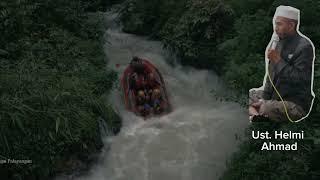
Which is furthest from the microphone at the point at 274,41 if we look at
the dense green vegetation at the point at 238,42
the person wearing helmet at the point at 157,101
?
the person wearing helmet at the point at 157,101

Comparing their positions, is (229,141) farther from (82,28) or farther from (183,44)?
(82,28)

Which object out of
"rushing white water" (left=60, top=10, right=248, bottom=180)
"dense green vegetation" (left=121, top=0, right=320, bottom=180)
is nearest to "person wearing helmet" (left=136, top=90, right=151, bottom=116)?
"rushing white water" (left=60, top=10, right=248, bottom=180)

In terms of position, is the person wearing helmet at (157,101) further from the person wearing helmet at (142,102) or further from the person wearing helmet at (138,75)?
the person wearing helmet at (138,75)

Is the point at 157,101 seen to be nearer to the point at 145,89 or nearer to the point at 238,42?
the point at 145,89

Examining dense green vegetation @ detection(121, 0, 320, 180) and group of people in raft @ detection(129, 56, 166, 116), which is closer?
dense green vegetation @ detection(121, 0, 320, 180)

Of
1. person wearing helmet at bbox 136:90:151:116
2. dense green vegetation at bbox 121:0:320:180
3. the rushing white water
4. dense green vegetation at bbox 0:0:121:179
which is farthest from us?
person wearing helmet at bbox 136:90:151:116

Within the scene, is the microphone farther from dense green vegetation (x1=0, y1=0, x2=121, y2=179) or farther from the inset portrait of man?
dense green vegetation (x1=0, y1=0, x2=121, y2=179)
